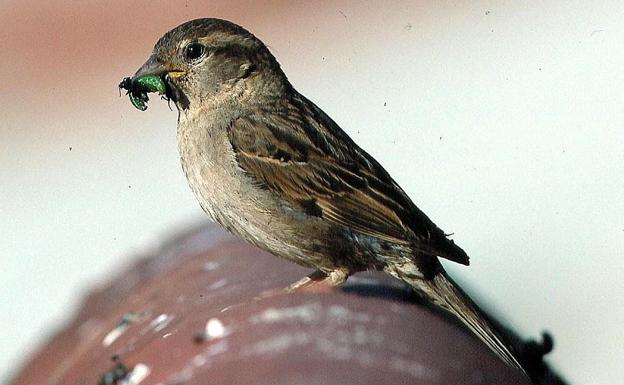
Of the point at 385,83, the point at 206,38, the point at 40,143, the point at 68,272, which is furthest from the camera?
the point at 40,143

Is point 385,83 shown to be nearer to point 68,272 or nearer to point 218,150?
point 68,272

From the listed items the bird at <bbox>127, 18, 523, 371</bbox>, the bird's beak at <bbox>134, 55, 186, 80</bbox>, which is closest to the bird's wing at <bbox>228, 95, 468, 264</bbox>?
the bird at <bbox>127, 18, 523, 371</bbox>

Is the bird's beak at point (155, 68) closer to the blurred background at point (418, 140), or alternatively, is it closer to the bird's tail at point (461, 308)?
the bird's tail at point (461, 308)

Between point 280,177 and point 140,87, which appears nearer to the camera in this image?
point 140,87

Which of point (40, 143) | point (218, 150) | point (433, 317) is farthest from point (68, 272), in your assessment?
point (433, 317)

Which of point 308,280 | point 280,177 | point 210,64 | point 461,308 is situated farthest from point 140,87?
point 461,308

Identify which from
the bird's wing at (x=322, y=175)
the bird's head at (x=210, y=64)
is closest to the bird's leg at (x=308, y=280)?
the bird's wing at (x=322, y=175)

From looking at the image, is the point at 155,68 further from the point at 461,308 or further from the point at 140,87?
the point at 461,308
